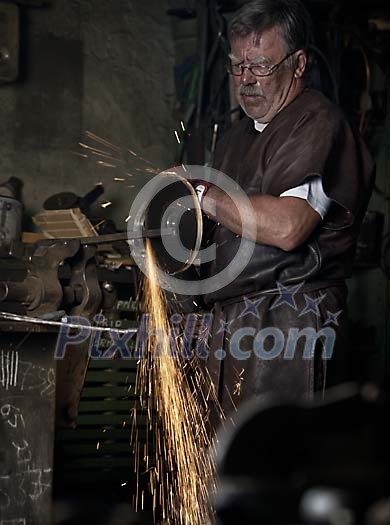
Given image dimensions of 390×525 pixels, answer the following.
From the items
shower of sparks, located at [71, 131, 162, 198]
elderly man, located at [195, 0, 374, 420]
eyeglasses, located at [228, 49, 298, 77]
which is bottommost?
elderly man, located at [195, 0, 374, 420]

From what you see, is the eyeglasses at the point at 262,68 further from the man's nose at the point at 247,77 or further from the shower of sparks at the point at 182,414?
the shower of sparks at the point at 182,414

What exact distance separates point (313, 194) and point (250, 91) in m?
0.46

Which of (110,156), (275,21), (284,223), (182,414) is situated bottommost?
(182,414)

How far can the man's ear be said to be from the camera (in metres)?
3.30

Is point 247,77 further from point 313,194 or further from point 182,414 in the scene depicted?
point 182,414

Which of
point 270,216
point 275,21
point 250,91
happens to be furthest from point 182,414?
point 275,21

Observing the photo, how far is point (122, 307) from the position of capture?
4.73 metres

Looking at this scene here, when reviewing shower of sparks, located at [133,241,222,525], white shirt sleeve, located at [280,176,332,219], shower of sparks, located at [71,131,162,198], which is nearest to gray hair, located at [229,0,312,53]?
white shirt sleeve, located at [280,176,332,219]

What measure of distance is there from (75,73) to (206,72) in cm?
72

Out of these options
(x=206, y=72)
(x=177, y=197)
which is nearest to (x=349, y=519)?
(x=177, y=197)

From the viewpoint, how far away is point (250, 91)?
130 inches

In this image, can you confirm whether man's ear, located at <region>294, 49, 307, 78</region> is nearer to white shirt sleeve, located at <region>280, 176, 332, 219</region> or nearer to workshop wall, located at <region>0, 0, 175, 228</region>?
white shirt sleeve, located at <region>280, 176, 332, 219</region>

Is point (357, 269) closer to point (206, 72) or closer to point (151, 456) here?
point (206, 72)

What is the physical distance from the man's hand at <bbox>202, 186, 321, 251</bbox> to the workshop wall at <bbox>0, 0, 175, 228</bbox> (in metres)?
2.43
